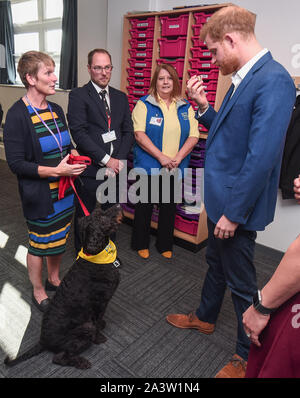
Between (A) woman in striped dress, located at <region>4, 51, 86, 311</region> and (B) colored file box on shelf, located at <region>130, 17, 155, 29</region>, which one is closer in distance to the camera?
(A) woman in striped dress, located at <region>4, 51, 86, 311</region>

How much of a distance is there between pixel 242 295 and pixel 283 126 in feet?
2.60

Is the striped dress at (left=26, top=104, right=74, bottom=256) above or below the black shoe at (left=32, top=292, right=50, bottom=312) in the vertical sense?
above

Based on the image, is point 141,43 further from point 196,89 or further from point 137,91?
point 196,89

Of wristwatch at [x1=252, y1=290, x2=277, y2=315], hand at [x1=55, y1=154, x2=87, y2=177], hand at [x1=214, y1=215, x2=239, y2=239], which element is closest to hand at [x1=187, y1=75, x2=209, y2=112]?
hand at [x1=214, y1=215, x2=239, y2=239]

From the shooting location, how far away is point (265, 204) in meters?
1.25

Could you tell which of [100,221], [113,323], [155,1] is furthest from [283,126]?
[155,1]

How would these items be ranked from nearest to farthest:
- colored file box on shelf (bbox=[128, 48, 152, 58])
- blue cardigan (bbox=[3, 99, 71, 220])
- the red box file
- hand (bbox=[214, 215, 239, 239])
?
hand (bbox=[214, 215, 239, 239]) → blue cardigan (bbox=[3, 99, 71, 220]) → the red box file → colored file box on shelf (bbox=[128, 48, 152, 58])

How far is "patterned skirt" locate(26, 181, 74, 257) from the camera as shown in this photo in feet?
5.82

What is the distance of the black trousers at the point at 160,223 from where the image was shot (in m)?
2.71

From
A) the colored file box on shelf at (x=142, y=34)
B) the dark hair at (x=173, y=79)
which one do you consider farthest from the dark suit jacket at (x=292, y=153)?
the colored file box on shelf at (x=142, y=34)

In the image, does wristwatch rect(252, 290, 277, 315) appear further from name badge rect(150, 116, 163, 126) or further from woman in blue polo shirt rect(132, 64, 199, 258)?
name badge rect(150, 116, 163, 126)

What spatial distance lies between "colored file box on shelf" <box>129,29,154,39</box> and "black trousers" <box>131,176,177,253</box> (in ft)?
5.26

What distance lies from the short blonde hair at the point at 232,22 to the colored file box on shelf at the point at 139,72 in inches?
75.4
